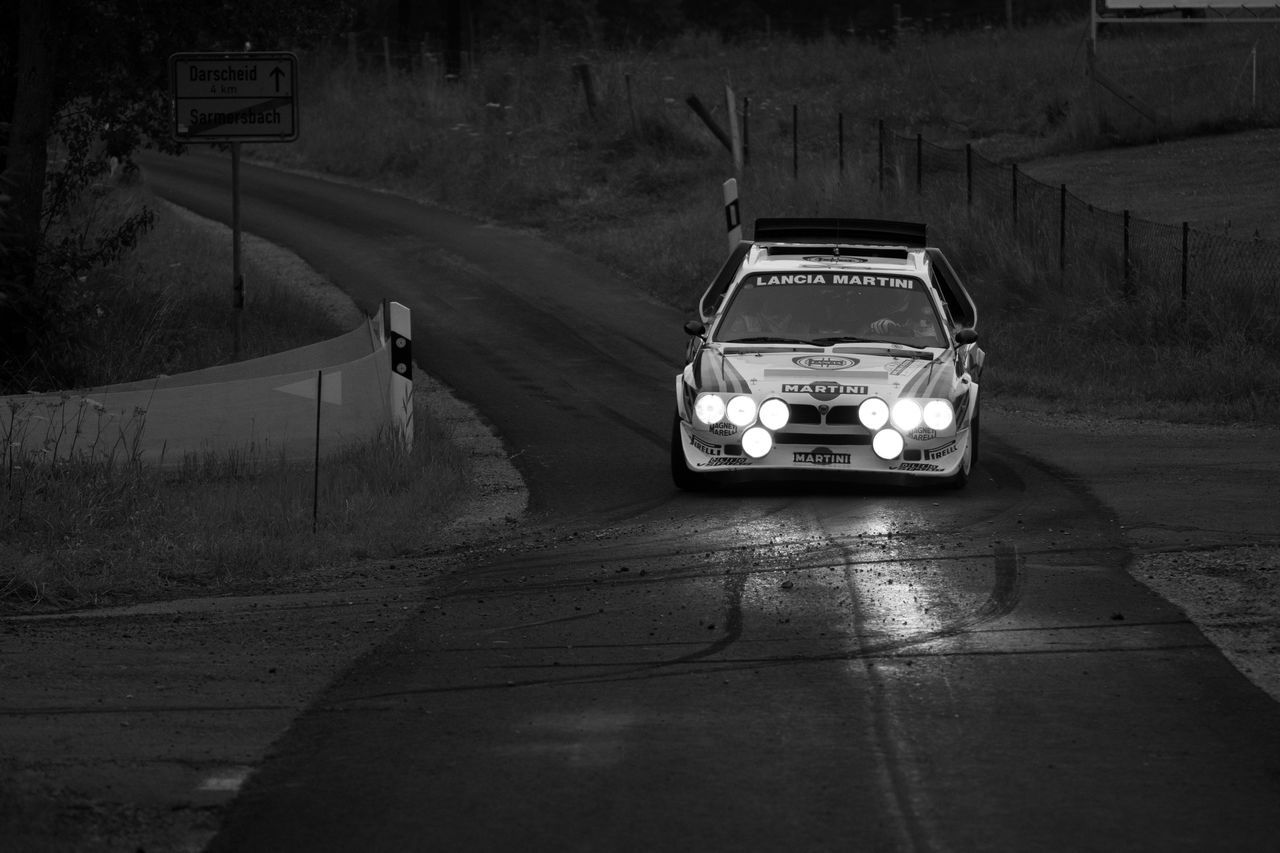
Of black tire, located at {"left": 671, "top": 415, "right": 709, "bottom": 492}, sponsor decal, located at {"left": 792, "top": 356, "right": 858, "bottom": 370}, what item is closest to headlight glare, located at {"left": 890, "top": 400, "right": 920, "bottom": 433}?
sponsor decal, located at {"left": 792, "top": 356, "right": 858, "bottom": 370}

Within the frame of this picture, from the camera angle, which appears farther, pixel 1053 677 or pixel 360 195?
pixel 360 195

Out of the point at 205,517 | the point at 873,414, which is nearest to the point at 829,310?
the point at 873,414

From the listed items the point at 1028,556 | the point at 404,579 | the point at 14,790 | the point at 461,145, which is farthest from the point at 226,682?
the point at 461,145

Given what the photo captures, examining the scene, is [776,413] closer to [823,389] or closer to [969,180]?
[823,389]

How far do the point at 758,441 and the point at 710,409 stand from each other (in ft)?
1.30

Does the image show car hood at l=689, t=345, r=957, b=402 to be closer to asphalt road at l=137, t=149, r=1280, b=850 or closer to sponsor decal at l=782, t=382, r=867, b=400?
sponsor decal at l=782, t=382, r=867, b=400

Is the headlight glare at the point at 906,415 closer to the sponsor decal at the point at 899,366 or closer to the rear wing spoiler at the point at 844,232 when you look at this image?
the sponsor decal at the point at 899,366

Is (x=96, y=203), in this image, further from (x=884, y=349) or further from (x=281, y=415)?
(x=884, y=349)

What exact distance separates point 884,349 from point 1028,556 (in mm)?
2811

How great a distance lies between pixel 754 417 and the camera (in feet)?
38.8

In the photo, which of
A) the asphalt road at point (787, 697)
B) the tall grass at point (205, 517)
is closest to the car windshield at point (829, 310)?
the asphalt road at point (787, 697)

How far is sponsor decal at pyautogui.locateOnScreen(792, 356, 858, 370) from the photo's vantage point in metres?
12.0

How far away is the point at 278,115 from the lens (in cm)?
1625

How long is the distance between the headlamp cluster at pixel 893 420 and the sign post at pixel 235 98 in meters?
6.87
